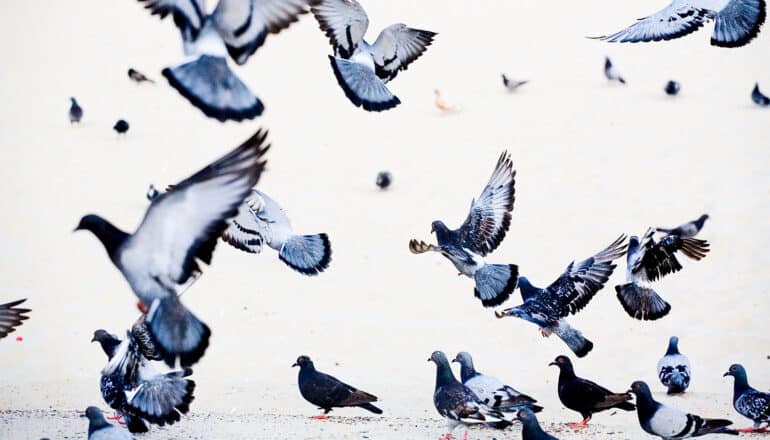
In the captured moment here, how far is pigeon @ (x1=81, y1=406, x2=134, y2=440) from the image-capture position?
18.4 feet

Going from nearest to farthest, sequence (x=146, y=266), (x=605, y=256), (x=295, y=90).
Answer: (x=146, y=266), (x=605, y=256), (x=295, y=90)

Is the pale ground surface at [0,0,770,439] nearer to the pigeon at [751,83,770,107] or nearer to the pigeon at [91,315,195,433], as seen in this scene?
the pigeon at [751,83,770,107]

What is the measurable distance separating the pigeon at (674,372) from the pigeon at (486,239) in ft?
6.05

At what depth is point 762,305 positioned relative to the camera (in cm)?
980

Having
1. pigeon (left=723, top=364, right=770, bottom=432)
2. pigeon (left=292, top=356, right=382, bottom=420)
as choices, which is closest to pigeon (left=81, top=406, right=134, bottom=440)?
pigeon (left=292, top=356, right=382, bottom=420)

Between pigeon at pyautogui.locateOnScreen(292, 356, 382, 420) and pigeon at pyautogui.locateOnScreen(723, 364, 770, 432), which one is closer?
pigeon at pyautogui.locateOnScreen(292, 356, 382, 420)

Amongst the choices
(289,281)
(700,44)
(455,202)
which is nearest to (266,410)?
(289,281)

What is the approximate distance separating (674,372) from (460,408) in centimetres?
205

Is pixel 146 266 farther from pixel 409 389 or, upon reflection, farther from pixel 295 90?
pixel 295 90

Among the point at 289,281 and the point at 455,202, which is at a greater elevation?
the point at 455,202

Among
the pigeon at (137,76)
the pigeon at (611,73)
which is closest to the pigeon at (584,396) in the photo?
the pigeon at (611,73)

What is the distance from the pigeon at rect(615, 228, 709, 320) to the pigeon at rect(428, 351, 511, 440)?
35.6 inches

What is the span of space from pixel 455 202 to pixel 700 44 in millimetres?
5845

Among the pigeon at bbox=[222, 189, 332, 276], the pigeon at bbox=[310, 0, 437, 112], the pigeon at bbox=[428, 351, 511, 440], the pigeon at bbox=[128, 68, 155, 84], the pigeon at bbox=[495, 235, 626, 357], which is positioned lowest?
the pigeon at bbox=[428, 351, 511, 440]
